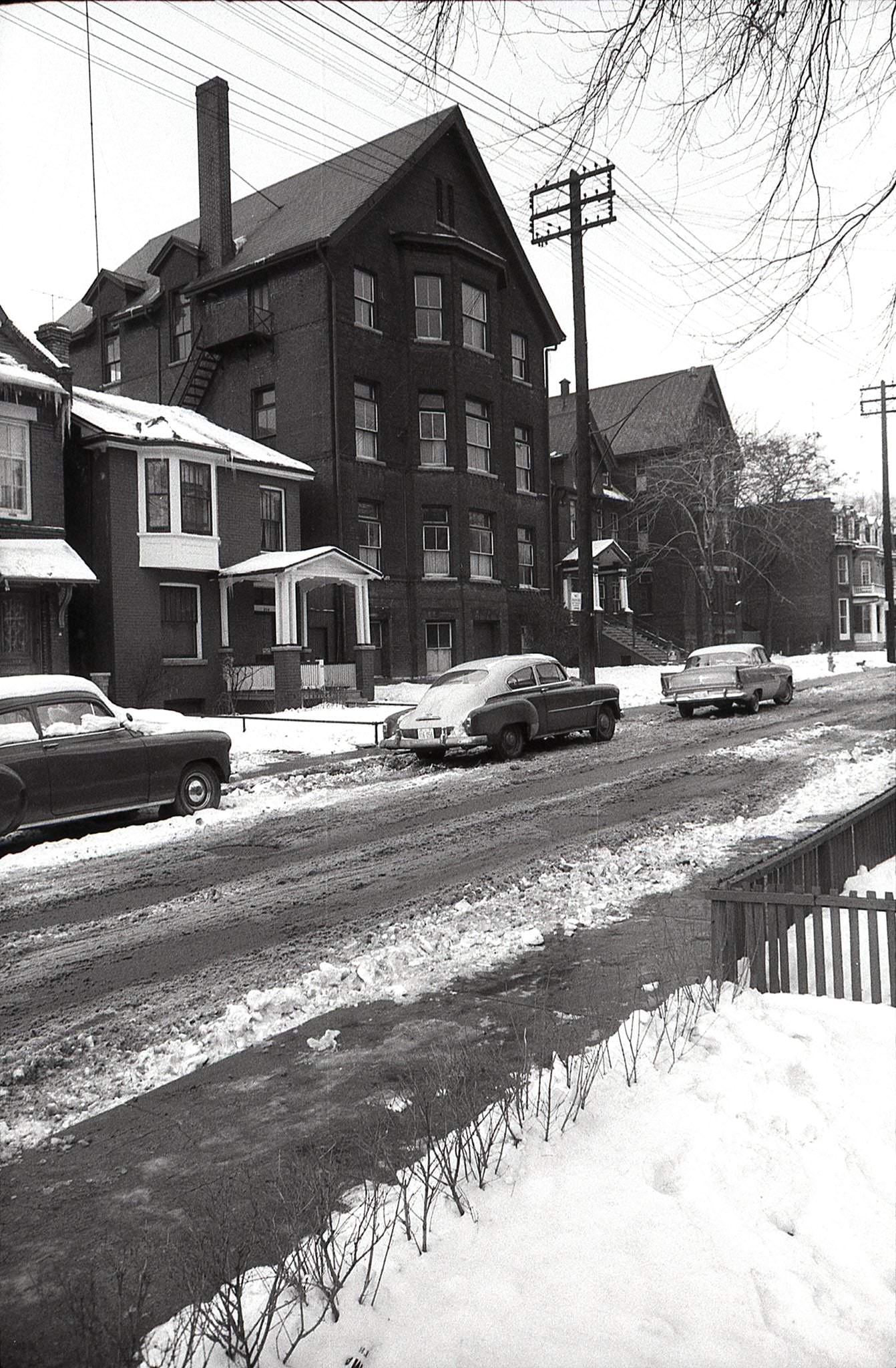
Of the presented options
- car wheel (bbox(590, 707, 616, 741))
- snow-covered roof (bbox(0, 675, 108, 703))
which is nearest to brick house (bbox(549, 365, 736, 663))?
car wheel (bbox(590, 707, 616, 741))

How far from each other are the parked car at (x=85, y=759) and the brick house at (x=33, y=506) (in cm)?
1247

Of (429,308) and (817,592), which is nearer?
(429,308)

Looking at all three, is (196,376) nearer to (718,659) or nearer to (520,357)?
(520,357)

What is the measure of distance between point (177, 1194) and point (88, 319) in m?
40.9

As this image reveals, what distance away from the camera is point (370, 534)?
32.4 m

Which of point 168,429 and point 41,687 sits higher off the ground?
point 168,429

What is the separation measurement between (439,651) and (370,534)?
4.48 m

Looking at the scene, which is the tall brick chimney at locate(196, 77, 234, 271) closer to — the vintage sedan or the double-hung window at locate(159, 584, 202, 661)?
the double-hung window at locate(159, 584, 202, 661)

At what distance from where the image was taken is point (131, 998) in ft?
19.6

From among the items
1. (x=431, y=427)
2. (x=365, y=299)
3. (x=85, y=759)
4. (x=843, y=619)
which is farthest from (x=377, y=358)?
(x=843, y=619)

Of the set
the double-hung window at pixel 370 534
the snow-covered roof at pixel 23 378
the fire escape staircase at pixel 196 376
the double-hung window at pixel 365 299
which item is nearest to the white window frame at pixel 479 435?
the double-hung window at pixel 370 534

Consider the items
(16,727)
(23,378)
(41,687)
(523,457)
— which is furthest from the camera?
(523,457)

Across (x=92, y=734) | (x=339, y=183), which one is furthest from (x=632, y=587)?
(x=92, y=734)

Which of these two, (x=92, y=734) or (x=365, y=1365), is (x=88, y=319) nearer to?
(x=92, y=734)
